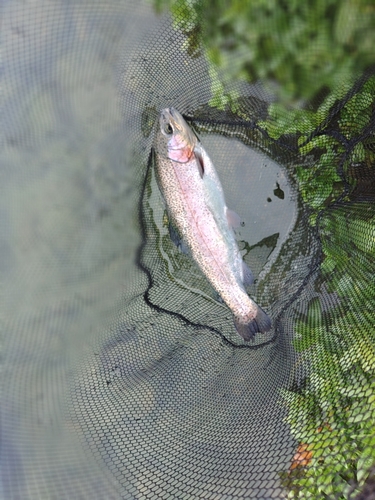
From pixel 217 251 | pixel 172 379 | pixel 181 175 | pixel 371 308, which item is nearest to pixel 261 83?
pixel 181 175

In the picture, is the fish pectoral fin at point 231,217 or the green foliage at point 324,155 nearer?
the green foliage at point 324,155

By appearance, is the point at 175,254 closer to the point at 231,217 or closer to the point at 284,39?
the point at 231,217

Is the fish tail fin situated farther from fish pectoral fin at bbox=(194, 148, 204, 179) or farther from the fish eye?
the fish eye

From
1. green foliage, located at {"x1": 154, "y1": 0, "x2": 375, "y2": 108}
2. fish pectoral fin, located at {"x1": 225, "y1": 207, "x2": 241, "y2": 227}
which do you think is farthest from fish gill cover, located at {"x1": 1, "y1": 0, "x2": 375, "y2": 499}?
fish pectoral fin, located at {"x1": 225, "y1": 207, "x2": 241, "y2": 227}

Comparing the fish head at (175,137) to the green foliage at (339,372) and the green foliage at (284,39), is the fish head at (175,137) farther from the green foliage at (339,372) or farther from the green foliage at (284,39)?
the green foliage at (339,372)

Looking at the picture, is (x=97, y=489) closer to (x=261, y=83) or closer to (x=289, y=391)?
(x=289, y=391)

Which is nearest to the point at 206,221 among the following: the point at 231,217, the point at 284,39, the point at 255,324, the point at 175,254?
the point at 231,217

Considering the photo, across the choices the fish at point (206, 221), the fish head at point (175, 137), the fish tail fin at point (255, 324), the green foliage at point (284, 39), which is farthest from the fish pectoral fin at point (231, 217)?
the green foliage at point (284, 39)
